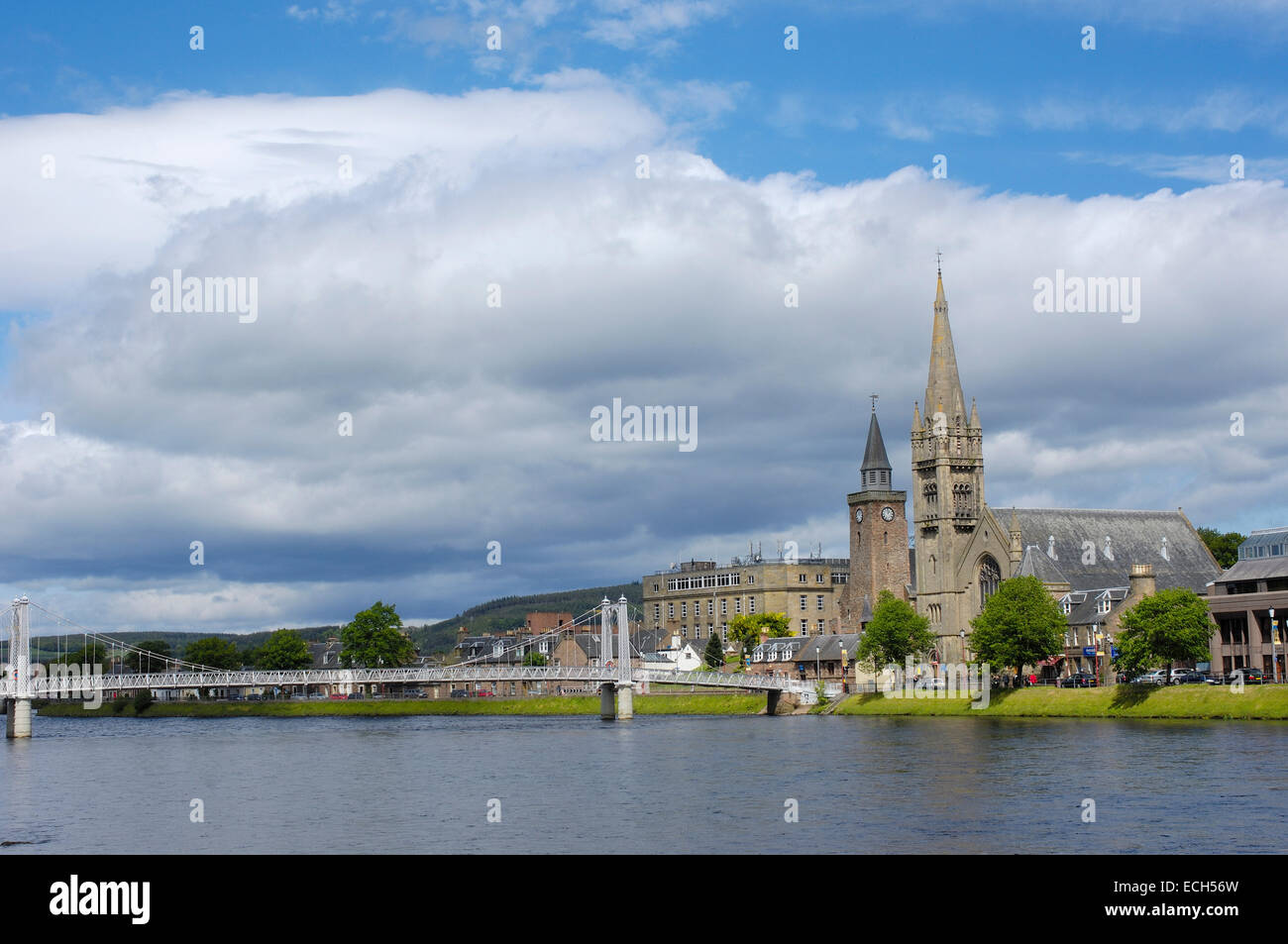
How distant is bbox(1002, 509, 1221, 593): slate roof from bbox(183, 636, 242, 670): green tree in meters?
104

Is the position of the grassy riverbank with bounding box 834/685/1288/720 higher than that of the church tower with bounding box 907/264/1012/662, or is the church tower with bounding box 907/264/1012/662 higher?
the church tower with bounding box 907/264/1012/662

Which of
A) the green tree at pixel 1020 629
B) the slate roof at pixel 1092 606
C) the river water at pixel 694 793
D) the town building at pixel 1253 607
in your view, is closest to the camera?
the river water at pixel 694 793

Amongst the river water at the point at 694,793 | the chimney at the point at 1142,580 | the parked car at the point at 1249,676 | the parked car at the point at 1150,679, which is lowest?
the river water at the point at 694,793

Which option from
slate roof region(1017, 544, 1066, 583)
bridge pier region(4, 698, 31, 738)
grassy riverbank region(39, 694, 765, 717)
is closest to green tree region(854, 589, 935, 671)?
slate roof region(1017, 544, 1066, 583)

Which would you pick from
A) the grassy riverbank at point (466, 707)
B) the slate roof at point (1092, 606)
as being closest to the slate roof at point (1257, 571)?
the slate roof at point (1092, 606)

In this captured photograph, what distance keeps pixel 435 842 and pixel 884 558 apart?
131 meters

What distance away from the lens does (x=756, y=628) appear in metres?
181

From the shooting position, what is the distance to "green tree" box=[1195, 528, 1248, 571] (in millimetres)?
152125

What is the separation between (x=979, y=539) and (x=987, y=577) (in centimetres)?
385

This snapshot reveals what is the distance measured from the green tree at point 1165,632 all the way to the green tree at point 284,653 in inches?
4480

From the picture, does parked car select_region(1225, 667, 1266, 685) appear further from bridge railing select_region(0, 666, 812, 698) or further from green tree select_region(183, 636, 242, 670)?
green tree select_region(183, 636, 242, 670)

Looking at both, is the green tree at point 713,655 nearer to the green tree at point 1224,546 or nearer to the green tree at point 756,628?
the green tree at point 756,628

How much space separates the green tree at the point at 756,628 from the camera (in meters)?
180

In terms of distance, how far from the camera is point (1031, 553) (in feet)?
431
